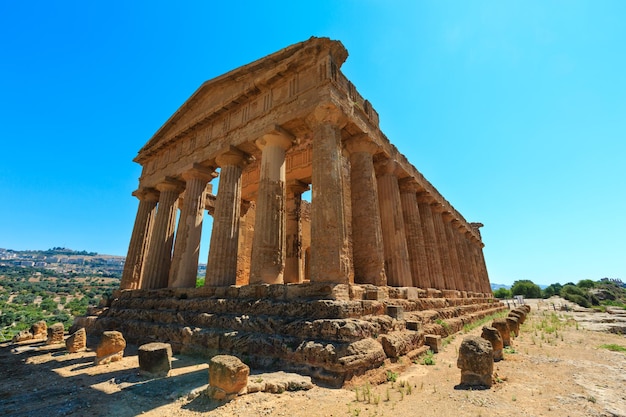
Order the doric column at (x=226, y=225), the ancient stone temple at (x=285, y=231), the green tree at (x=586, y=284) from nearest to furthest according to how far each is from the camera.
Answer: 1. the ancient stone temple at (x=285, y=231)
2. the doric column at (x=226, y=225)
3. the green tree at (x=586, y=284)

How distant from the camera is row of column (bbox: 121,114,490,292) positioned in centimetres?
754

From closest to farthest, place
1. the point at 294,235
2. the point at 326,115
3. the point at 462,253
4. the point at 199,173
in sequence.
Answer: the point at 326,115 → the point at 199,173 → the point at 294,235 → the point at 462,253

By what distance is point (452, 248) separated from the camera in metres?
18.3

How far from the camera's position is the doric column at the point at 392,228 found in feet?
34.2

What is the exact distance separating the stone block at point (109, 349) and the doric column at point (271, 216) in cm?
349

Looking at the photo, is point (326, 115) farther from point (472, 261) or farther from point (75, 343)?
point (472, 261)

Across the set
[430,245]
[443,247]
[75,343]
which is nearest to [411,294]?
[430,245]

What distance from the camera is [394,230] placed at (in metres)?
10.9

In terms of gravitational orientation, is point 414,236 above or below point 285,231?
above

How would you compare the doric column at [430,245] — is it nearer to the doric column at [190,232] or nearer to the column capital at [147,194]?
the doric column at [190,232]

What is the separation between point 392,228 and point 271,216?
16.1 feet

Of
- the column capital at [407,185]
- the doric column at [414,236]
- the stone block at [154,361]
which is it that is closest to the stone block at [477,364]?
the stone block at [154,361]

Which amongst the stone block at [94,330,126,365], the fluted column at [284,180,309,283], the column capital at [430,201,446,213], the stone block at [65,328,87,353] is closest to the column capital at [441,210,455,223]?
the column capital at [430,201,446,213]

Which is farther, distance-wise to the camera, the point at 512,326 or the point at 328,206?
the point at 512,326
